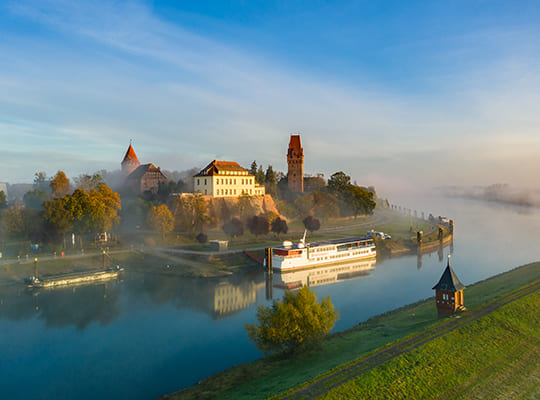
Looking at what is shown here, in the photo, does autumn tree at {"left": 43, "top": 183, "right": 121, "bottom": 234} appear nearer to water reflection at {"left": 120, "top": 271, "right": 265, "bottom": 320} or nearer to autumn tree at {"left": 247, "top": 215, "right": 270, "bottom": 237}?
water reflection at {"left": 120, "top": 271, "right": 265, "bottom": 320}

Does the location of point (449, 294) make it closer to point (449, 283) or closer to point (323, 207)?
point (449, 283)

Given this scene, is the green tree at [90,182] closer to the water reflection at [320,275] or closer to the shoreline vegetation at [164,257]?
the shoreline vegetation at [164,257]

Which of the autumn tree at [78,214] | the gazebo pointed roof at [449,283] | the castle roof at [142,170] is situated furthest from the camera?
the castle roof at [142,170]

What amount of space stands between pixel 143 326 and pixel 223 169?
2294 inches

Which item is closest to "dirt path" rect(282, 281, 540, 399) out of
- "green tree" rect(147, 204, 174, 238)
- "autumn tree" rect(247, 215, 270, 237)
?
"autumn tree" rect(247, 215, 270, 237)

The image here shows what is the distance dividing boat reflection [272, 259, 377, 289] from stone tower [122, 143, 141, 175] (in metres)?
65.0

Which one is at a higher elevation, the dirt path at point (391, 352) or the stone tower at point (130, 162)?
the stone tower at point (130, 162)

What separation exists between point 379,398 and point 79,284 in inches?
1596

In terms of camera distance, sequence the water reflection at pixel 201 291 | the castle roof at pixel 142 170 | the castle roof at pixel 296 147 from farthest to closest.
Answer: the castle roof at pixel 296 147
the castle roof at pixel 142 170
the water reflection at pixel 201 291

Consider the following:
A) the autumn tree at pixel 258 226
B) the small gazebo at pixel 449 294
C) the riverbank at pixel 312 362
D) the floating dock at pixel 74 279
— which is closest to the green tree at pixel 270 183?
the autumn tree at pixel 258 226

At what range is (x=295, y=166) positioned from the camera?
11656 cm

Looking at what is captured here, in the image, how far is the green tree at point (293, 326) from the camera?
85.3ft

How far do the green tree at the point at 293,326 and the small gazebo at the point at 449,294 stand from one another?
10825 mm

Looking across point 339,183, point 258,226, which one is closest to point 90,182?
point 258,226
